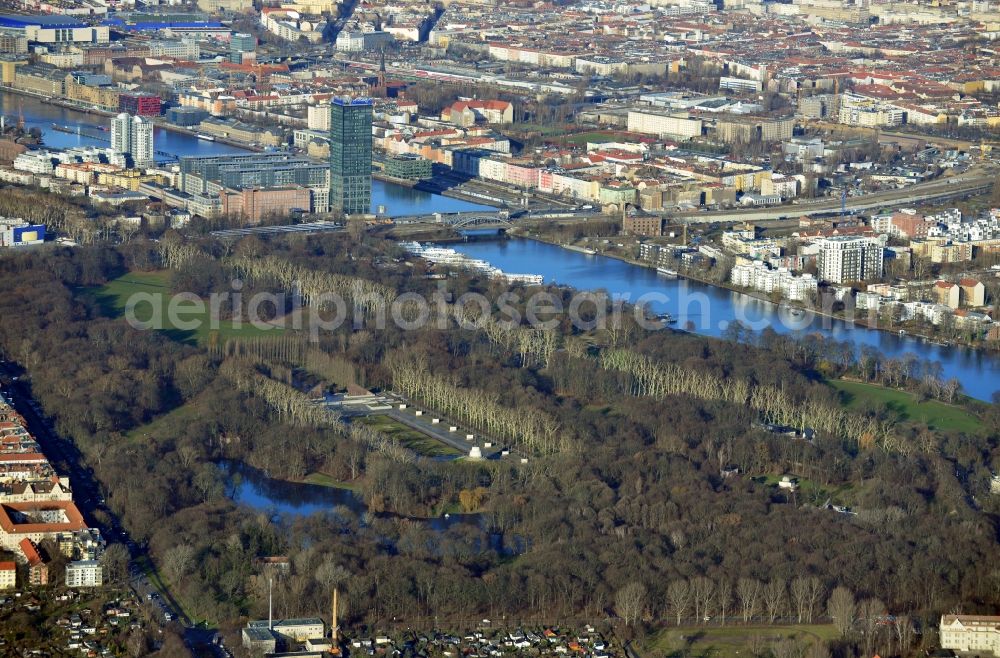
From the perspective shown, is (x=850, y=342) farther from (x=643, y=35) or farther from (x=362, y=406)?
(x=643, y=35)

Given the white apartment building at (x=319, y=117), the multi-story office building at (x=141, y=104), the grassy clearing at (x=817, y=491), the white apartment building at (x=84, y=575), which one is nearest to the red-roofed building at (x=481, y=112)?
the white apartment building at (x=319, y=117)

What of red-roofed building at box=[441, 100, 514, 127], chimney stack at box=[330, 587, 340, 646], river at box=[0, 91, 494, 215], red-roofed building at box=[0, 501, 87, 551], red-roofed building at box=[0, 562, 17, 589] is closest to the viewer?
chimney stack at box=[330, 587, 340, 646]

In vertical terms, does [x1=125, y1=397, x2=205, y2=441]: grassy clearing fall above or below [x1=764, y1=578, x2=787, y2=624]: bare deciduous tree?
below

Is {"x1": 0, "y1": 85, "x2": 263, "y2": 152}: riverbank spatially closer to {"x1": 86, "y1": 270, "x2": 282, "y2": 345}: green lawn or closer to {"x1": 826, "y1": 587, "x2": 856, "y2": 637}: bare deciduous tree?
{"x1": 86, "y1": 270, "x2": 282, "y2": 345}: green lawn

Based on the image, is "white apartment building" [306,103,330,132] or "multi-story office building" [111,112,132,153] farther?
"white apartment building" [306,103,330,132]

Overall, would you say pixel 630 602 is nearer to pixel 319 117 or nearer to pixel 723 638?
pixel 723 638

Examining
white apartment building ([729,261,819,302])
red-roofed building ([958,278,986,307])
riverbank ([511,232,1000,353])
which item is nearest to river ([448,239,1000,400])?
riverbank ([511,232,1000,353])

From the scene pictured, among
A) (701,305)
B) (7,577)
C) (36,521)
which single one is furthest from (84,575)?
(701,305)
